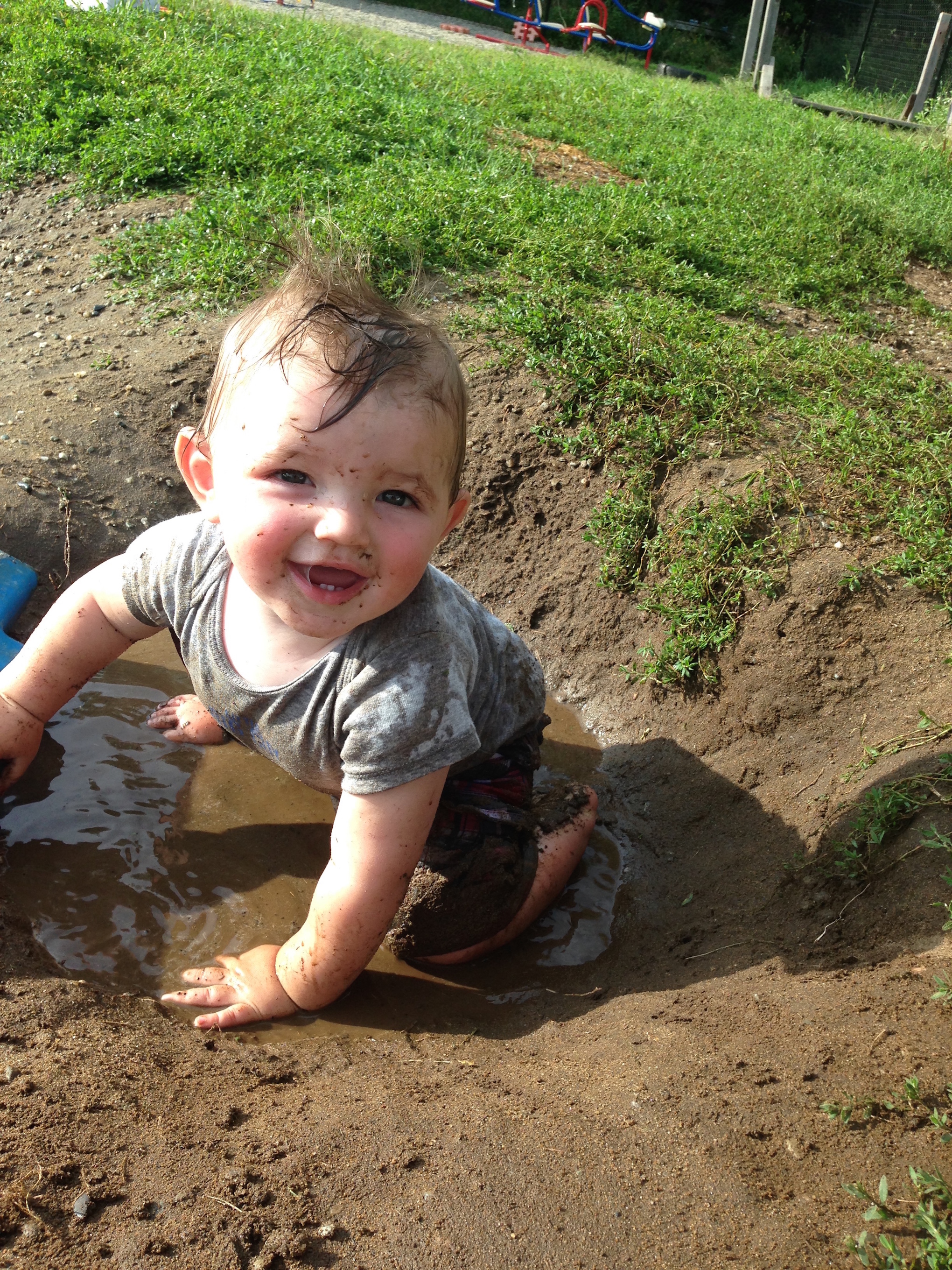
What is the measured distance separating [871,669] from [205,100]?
4852 mm

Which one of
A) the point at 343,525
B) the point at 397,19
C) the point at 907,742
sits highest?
the point at 397,19

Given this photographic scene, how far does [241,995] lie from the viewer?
2.26 meters

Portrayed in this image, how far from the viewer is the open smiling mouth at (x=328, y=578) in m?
1.99

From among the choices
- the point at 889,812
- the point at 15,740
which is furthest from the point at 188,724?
the point at 889,812

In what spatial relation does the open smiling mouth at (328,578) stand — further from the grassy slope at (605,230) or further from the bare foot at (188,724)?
the grassy slope at (605,230)

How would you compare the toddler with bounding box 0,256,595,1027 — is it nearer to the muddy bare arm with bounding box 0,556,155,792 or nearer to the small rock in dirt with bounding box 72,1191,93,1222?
the muddy bare arm with bounding box 0,556,155,792

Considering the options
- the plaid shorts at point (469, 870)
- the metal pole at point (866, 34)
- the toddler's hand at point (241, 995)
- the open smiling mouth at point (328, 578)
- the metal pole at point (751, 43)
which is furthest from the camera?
the metal pole at point (866, 34)

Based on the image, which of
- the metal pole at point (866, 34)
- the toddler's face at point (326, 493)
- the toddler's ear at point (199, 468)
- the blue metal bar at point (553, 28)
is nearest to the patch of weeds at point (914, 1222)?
the toddler's face at point (326, 493)

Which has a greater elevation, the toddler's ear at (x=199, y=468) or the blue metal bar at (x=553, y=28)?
the blue metal bar at (x=553, y=28)

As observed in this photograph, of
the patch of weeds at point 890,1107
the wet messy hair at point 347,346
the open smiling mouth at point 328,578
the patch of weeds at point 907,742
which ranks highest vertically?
the wet messy hair at point 347,346

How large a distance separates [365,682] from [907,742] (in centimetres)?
132

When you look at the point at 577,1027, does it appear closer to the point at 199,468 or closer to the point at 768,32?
the point at 199,468

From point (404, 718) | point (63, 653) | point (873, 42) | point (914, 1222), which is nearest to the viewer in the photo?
point (914, 1222)

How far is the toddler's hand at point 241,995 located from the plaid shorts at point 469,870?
32cm
